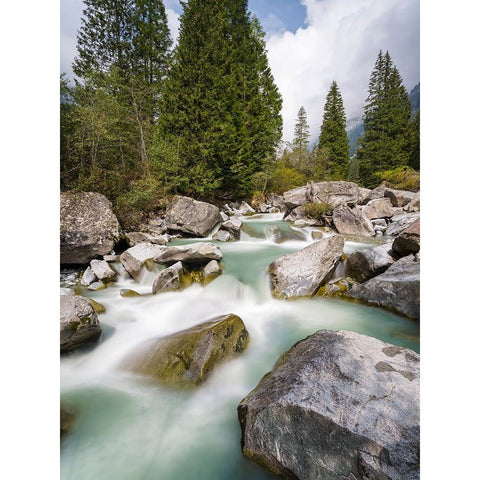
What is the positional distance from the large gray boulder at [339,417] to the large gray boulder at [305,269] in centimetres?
240

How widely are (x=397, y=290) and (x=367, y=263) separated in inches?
43.2

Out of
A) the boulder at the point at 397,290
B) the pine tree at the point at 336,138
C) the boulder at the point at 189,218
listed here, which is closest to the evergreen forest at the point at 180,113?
the boulder at the point at 189,218

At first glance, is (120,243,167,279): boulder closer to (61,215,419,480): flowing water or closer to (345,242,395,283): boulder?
(61,215,419,480): flowing water

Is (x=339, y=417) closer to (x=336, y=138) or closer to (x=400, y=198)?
(x=400, y=198)

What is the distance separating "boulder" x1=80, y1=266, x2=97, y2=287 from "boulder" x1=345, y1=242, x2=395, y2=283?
5.56 m

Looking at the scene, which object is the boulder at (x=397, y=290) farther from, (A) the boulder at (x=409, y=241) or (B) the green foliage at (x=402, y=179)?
(B) the green foliage at (x=402, y=179)

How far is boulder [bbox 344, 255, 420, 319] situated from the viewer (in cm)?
362

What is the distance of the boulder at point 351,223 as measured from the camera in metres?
9.08

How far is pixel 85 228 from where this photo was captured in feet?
19.1

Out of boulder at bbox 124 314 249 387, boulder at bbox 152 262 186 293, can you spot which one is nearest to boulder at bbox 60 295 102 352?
boulder at bbox 124 314 249 387

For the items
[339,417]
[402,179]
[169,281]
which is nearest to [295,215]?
[402,179]
